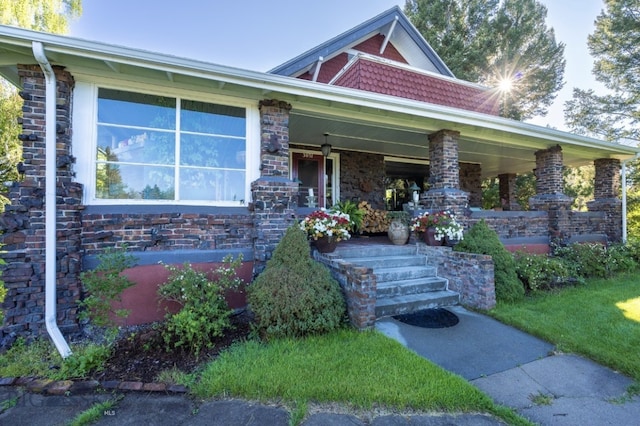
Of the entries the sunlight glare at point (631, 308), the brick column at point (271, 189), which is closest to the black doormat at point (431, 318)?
the brick column at point (271, 189)

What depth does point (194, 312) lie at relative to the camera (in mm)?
3254

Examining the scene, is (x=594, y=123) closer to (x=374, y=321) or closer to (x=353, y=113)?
(x=353, y=113)

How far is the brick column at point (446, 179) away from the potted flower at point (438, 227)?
425mm

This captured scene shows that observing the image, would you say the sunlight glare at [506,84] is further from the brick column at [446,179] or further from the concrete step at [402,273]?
the concrete step at [402,273]

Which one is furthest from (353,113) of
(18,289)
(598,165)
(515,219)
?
(598,165)

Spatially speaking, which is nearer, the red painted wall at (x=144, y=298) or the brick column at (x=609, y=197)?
the red painted wall at (x=144, y=298)

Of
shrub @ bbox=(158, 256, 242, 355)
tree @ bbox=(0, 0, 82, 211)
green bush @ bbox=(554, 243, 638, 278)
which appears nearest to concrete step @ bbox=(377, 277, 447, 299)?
shrub @ bbox=(158, 256, 242, 355)

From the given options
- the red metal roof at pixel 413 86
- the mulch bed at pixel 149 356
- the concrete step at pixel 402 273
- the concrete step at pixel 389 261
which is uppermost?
the red metal roof at pixel 413 86

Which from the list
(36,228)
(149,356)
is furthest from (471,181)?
(36,228)

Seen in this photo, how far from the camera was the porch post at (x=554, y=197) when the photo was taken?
7.00 metres

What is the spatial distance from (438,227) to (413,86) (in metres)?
4.04

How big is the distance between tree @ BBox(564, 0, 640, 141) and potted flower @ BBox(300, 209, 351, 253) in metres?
18.9

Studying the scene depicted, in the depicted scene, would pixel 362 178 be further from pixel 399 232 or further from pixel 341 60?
pixel 341 60

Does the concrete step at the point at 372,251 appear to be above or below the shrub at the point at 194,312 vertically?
above
